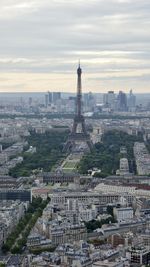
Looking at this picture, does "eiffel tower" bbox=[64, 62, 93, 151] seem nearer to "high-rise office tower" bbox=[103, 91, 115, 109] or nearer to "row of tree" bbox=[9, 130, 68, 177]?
"row of tree" bbox=[9, 130, 68, 177]

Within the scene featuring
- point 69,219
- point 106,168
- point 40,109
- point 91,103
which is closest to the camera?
point 69,219

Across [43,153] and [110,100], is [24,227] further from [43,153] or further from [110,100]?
[110,100]

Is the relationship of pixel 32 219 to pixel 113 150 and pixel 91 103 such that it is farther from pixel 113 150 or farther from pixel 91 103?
pixel 91 103

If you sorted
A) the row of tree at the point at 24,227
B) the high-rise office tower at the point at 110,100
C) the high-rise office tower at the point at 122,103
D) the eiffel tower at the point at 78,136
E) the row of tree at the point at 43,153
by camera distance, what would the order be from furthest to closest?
the high-rise office tower at the point at 110,100
the high-rise office tower at the point at 122,103
the eiffel tower at the point at 78,136
the row of tree at the point at 43,153
the row of tree at the point at 24,227

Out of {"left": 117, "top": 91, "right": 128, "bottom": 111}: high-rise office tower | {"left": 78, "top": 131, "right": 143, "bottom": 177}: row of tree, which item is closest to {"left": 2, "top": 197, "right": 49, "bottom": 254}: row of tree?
{"left": 78, "top": 131, "right": 143, "bottom": 177}: row of tree

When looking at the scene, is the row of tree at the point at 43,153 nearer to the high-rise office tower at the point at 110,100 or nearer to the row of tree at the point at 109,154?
the row of tree at the point at 109,154

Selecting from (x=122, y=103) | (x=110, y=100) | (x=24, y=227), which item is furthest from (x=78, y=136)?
(x=110, y=100)

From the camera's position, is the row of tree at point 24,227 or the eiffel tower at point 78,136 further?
the eiffel tower at point 78,136

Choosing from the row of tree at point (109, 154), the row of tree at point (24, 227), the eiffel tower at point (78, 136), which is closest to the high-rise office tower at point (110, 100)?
the row of tree at point (109, 154)

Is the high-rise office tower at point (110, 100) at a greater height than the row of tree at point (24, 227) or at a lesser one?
lesser

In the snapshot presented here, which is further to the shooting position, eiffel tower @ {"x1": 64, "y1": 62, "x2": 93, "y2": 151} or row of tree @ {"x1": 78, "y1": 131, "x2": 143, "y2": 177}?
eiffel tower @ {"x1": 64, "y1": 62, "x2": 93, "y2": 151}

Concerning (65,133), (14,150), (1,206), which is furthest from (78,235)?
(65,133)
